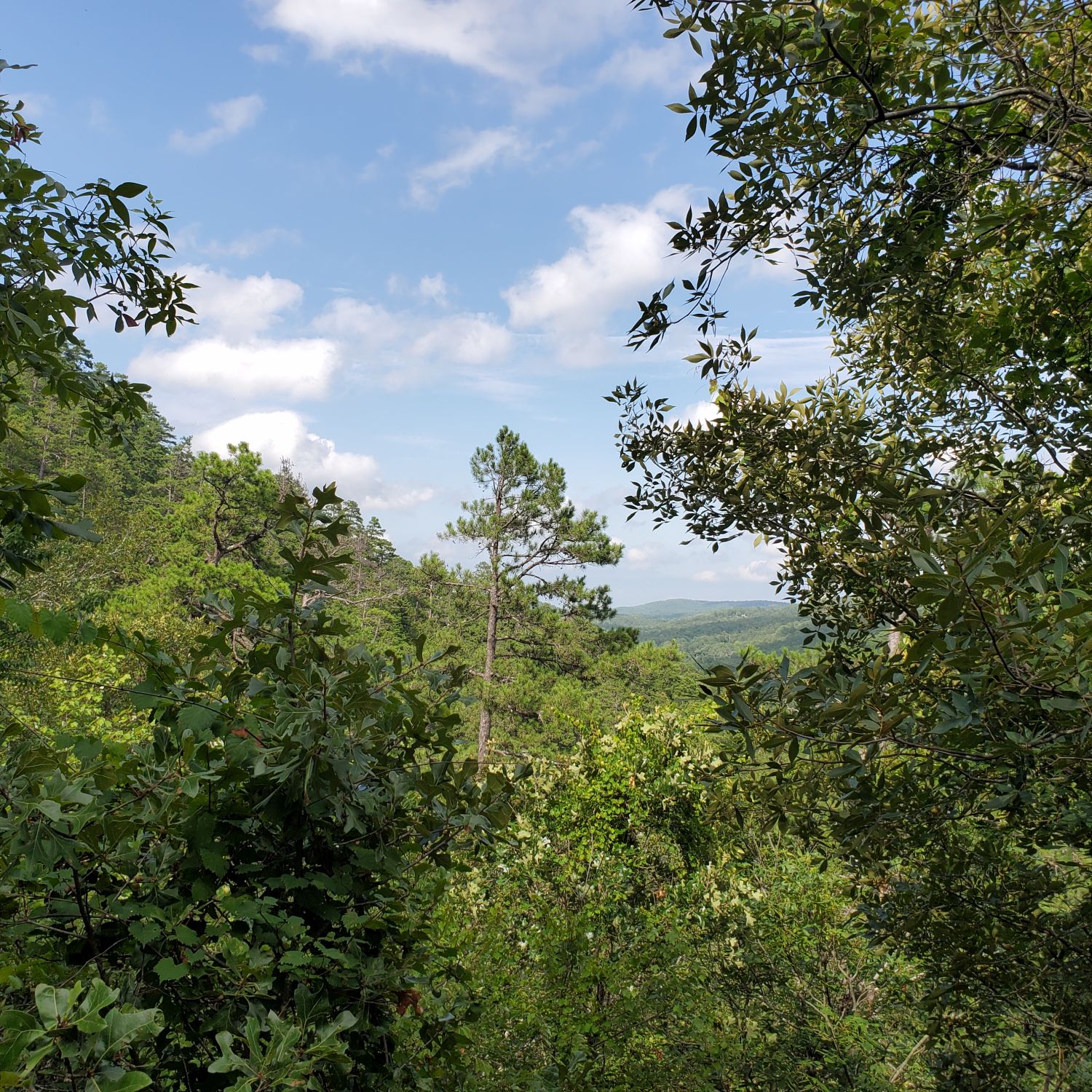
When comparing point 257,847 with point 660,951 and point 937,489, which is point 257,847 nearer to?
point 937,489

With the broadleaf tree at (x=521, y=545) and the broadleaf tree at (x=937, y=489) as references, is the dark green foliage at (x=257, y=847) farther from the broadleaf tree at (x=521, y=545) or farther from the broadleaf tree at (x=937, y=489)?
the broadleaf tree at (x=521, y=545)

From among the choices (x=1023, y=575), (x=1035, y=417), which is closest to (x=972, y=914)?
(x=1023, y=575)

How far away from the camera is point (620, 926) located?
6.67 meters

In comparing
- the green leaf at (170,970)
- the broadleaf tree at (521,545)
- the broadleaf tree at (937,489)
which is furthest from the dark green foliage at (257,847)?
the broadleaf tree at (521,545)

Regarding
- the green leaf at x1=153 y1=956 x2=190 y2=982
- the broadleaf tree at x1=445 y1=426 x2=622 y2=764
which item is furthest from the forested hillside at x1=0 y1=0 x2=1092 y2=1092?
the broadleaf tree at x1=445 y1=426 x2=622 y2=764

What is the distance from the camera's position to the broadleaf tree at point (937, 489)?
1.63m

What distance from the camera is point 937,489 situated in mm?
2184

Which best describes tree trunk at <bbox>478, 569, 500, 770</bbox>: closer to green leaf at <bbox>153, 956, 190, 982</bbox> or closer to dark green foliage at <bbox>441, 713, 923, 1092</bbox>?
dark green foliage at <bbox>441, 713, 923, 1092</bbox>

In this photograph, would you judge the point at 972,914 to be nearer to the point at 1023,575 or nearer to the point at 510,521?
the point at 1023,575

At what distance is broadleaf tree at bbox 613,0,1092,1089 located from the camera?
64.1 inches

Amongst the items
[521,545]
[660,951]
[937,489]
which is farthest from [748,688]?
[521,545]

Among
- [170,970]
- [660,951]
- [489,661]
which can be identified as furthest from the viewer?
[489,661]

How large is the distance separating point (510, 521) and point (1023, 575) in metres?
20.1

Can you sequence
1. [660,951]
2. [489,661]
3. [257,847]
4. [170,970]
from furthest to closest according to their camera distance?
1. [489,661]
2. [660,951]
3. [257,847]
4. [170,970]
